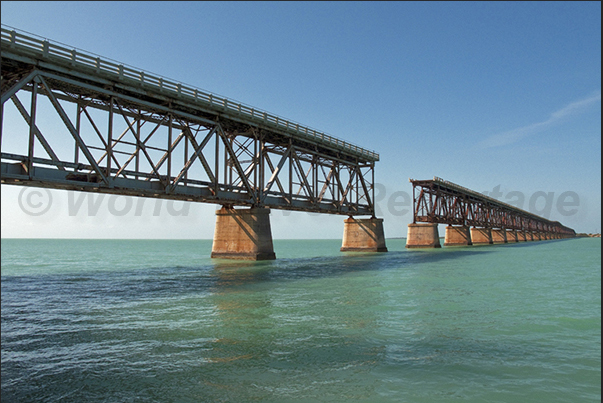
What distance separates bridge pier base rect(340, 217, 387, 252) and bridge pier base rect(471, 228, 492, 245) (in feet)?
244

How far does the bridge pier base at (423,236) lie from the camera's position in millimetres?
87312

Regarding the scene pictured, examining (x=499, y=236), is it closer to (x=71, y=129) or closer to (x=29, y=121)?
(x=71, y=129)

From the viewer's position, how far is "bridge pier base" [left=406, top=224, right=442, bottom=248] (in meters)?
87.3

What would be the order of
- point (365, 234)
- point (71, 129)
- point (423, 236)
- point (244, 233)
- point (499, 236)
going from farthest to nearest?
point (499, 236) < point (423, 236) < point (365, 234) < point (244, 233) < point (71, 129)

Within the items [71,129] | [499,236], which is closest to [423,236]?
[71,129]

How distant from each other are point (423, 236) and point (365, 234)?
90.9ft

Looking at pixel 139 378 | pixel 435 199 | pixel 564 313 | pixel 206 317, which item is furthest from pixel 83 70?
pixel 435 199

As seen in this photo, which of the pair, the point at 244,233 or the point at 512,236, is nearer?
the point at 244,233

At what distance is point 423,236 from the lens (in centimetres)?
8838

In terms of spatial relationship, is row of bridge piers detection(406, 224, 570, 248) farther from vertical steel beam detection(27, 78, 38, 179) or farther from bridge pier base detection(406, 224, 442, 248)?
vertical steel beam detection(27, 78, 38, 179)

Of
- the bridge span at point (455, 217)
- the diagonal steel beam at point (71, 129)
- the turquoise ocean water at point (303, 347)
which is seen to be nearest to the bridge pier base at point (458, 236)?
the bridge span at point (455, 217)

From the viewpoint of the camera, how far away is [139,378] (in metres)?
8.65

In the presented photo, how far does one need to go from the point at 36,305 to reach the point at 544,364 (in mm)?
18680

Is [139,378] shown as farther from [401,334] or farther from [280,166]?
[280,166]
